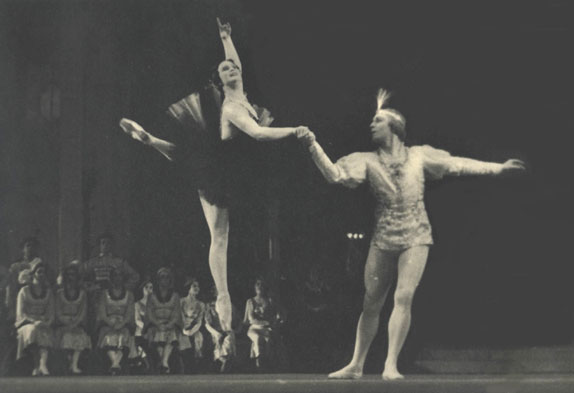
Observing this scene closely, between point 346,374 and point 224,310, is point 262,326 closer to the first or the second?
point 224,310

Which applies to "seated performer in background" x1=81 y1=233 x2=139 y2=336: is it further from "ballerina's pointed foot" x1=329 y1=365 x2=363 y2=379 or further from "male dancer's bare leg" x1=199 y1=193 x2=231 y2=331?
"ballerina's pointed foot" x1=329 y1=365 x2=363 y2=379

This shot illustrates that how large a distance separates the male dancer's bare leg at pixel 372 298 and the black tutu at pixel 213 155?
98 centimetres

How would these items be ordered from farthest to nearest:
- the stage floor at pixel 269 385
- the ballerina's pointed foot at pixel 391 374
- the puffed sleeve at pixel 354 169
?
1. the puffed sleeve at pixel 354 169
2. the ballerina's pointed foot at pixel 391 374
3. the stage floor at pixel 269 385

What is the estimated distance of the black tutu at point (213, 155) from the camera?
10078 mm

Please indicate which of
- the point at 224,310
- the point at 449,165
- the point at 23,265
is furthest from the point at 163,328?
the point at 449,165

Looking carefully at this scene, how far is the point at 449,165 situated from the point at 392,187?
476 millimetres

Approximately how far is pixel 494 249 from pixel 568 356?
957 millimetres

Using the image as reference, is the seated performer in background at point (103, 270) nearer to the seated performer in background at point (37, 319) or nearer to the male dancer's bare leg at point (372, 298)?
the seated performer in background at point (37, 319)

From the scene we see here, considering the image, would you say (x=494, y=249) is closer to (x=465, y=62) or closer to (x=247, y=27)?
(x=465, y=62)

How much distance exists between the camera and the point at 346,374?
32.3 feet

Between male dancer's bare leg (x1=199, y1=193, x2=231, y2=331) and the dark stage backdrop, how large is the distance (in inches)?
2.5

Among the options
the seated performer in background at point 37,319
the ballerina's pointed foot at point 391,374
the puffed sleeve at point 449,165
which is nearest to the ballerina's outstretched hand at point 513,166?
the puffed sleeve at point 449,165

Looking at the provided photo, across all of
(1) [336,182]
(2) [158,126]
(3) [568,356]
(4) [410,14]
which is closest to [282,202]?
(1) [336,182]

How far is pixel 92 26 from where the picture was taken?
10.1 meters
